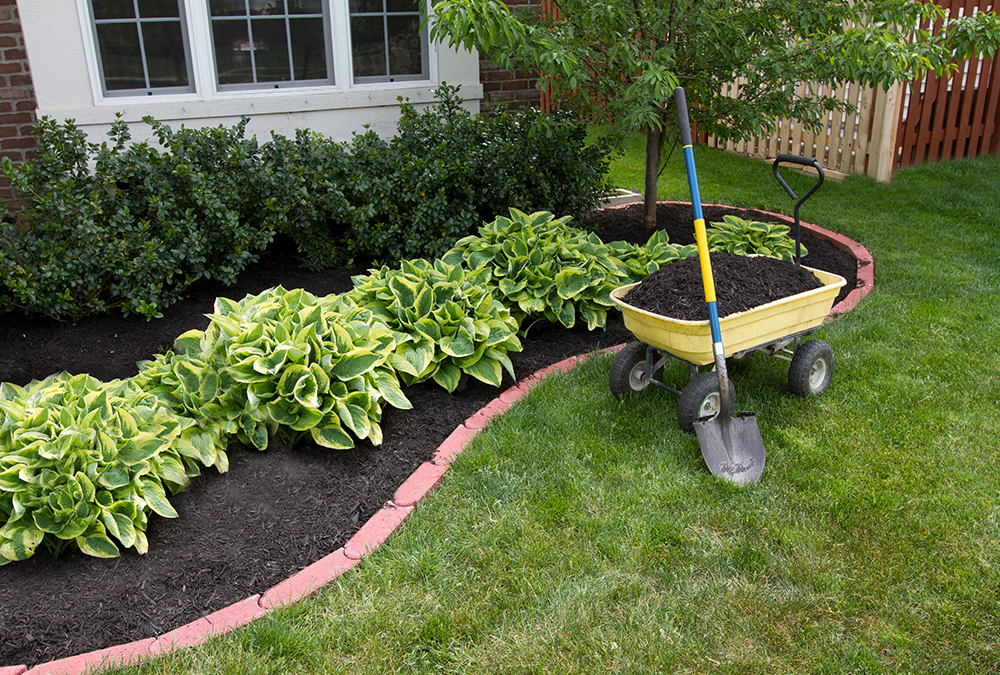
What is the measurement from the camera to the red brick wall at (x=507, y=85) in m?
6.04

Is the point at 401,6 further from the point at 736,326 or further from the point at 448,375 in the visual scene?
the point at 736,326

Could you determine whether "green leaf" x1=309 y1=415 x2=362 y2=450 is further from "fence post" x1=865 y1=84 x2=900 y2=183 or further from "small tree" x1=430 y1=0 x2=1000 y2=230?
"fence post" x1=865 y1=84 x2=900 y2=183

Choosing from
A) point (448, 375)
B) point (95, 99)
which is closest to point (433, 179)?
point (448, 375)

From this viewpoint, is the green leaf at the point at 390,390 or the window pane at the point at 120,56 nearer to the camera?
the green leaf at the point at 390,390

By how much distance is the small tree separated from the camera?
4348mm

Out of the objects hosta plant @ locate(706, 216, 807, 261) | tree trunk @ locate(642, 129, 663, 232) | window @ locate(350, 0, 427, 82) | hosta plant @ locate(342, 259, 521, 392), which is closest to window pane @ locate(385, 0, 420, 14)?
window @ locate(350, 0, 427, 82)

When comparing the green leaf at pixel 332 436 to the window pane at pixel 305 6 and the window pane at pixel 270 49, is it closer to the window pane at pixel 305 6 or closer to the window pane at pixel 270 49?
the window pane at pixel 270 49

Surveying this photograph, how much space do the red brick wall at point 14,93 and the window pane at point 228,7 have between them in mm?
1182

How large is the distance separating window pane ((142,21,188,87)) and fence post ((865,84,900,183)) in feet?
21.7

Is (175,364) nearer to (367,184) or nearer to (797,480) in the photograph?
(367,184)

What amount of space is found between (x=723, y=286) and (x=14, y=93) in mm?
4602

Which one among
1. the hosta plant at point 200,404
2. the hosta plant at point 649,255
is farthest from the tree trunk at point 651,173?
the hosta plant at point 200,404

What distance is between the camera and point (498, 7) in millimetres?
4355

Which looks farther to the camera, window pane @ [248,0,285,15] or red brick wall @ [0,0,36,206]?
window pane @ [248,0,285,15]
